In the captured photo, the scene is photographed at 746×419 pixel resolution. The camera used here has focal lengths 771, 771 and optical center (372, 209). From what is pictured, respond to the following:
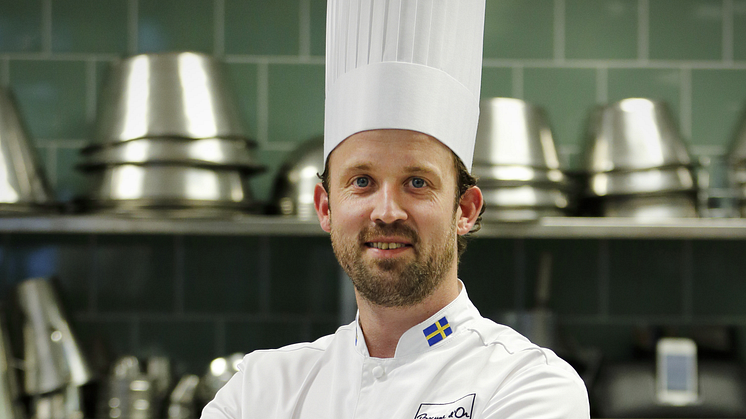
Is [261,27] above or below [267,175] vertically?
above

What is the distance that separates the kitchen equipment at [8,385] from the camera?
1.60m

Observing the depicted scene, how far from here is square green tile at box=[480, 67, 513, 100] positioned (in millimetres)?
2020

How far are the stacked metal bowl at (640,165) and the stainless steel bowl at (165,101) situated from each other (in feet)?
2.67

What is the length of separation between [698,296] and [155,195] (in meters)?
1.37

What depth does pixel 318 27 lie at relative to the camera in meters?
2.02

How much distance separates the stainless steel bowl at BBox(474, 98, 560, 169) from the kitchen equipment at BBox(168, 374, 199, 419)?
2.62 feet

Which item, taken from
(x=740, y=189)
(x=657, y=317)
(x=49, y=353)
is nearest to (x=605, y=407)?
(x=657, y=317)

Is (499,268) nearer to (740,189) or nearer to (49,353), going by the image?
(740,189)

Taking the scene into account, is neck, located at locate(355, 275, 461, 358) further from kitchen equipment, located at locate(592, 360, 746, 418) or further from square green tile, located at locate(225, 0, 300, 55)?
square green tile, located at locate(225, 0, 300, 55)

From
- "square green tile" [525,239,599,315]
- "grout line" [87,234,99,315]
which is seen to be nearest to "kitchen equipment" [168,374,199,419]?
"grout line" [87,234,99,315]

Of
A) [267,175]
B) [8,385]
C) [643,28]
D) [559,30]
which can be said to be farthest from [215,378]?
[643,28]

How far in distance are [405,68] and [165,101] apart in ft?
2.55

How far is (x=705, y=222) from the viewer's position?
1.67 m

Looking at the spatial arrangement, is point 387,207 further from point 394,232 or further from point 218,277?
point 218,277
